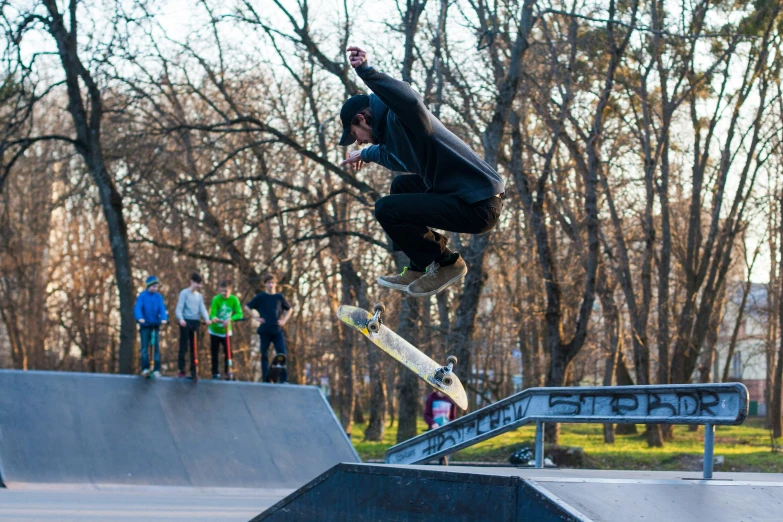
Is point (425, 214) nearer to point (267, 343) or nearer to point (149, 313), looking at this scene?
point (149, 313)

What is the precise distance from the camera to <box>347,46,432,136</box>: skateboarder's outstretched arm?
4594 mm

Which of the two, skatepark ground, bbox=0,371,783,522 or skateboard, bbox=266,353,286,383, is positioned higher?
skateboard, bbox=266,353,286,383

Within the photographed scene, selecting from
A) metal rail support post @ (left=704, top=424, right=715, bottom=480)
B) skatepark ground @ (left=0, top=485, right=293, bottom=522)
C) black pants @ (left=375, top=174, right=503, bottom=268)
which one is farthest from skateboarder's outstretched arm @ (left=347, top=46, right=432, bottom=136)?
skatepark ground @ (left=0, top=485, right=293, bottom=522)

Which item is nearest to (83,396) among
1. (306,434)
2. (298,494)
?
(306,434)

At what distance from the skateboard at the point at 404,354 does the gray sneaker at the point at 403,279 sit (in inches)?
12.8

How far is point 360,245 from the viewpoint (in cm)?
2611

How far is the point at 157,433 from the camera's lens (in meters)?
11.1

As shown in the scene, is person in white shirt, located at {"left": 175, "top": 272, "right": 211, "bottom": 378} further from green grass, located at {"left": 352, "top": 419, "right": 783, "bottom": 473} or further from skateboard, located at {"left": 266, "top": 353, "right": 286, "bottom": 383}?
green grass, located at {"left": 352, "top": 419, "right": 783, "bottom": 473}

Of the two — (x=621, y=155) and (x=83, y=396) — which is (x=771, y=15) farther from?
(x=83, y=396)

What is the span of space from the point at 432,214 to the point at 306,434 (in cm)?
794

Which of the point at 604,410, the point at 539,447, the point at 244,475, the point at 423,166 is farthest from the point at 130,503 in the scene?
the point at 423,166

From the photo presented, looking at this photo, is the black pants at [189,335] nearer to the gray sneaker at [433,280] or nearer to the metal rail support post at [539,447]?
the metal rail support post at [539,447]

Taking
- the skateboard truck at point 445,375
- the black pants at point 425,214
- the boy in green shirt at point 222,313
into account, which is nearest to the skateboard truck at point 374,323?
the skateboard truck at point 445,375

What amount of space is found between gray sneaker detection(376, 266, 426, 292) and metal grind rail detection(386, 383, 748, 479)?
4.11 ft
